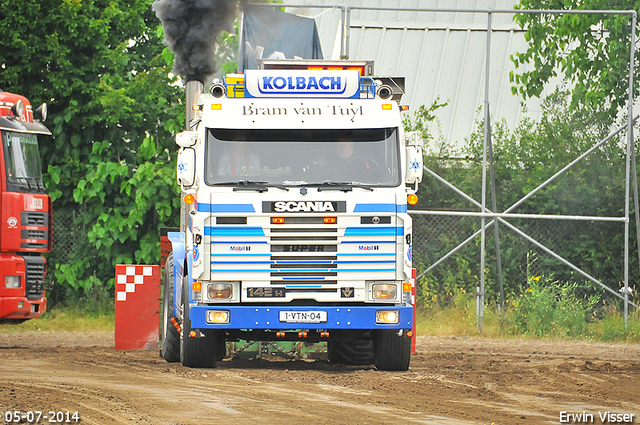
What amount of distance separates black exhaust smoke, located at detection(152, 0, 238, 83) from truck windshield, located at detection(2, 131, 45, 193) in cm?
250

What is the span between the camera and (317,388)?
916 cm

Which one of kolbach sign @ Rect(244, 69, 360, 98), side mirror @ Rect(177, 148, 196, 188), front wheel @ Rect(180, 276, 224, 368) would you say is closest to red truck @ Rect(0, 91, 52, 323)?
front wheel @ Rect(180, 276, 224, 368)

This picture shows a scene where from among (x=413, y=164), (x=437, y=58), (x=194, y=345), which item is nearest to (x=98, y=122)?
(x=437, y=58)

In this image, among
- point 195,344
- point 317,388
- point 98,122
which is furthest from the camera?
point 98,122

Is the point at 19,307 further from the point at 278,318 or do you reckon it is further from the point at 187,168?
the point at 278,318

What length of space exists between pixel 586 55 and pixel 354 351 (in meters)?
8.00

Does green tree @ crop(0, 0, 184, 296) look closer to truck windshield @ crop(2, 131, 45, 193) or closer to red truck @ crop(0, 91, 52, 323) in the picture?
truck windshield @ crop(2, 131, 45, 193)

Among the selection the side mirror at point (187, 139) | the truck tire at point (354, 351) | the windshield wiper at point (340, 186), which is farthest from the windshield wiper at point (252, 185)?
the truck tire at point (354, 351)

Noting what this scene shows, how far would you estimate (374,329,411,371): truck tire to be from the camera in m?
10.8

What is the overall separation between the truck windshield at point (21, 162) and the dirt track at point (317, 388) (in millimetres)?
2432

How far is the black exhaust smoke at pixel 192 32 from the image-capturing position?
14570 mm

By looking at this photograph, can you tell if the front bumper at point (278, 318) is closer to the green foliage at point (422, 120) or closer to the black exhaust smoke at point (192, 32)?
the black exhaust smoke at point (192, 32)

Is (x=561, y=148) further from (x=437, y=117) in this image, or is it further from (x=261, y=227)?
(x=261, y=227)

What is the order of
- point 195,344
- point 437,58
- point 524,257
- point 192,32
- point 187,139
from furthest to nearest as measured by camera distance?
point 437,58 → point 524,257 → point 192,32 → point 195,344 → point 187,139
